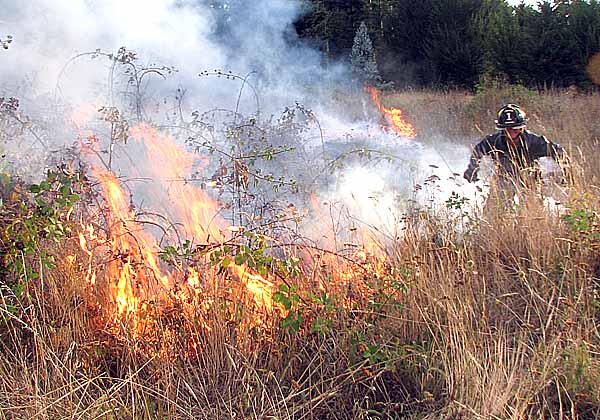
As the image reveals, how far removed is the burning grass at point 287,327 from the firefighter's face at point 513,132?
1.83 m

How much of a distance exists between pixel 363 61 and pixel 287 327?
593 inches

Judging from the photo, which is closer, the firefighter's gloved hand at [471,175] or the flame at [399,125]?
the firefighter's gloved hand at [471,175]

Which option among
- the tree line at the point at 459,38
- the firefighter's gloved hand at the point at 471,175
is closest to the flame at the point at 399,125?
the tree line at the point at 459,38

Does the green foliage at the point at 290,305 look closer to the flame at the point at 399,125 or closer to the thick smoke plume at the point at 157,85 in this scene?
the thick smoke plume at the point at 157,85

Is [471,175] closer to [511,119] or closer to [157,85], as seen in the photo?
[511,119]

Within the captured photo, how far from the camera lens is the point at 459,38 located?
17453mm

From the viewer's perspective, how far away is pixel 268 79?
8.60m

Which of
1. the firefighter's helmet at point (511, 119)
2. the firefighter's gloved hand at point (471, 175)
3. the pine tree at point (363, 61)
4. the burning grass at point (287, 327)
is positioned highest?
the pine tree at point (363, 61)

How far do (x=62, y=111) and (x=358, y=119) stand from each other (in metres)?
5.02

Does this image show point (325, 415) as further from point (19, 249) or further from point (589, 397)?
point (19, 249)

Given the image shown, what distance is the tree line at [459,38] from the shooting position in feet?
49.3

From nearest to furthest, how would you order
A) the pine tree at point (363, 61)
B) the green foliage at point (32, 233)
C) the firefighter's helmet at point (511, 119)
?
the green foliage at point (32, 233)
the firefighter's helmet at point (511, 119)
the pine tree at point (363, 61)

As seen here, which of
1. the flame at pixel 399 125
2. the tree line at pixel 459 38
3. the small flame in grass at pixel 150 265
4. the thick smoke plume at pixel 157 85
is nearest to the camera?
the small flame in grass at pixel 150 265

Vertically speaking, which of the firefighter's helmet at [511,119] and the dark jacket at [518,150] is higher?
the firefighter's helmet at [511,119]
